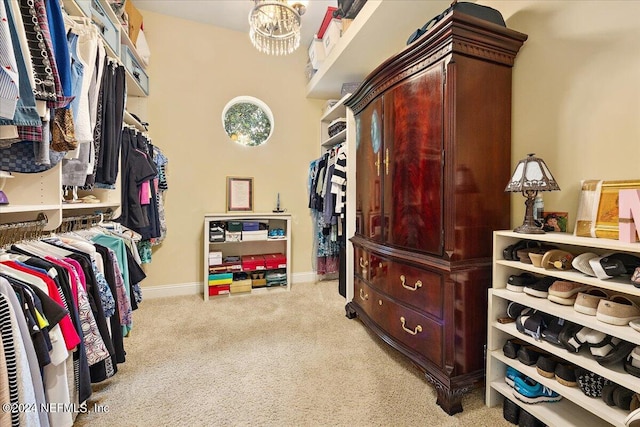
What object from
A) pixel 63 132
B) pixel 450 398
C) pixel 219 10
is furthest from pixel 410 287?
pixel 219 10

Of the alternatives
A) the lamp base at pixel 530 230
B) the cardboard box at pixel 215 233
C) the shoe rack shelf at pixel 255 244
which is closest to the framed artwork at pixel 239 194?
the shoe rack shelf at pixel 255 244

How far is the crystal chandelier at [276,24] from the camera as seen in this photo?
1.73 metres

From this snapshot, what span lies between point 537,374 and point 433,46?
1.62 metres

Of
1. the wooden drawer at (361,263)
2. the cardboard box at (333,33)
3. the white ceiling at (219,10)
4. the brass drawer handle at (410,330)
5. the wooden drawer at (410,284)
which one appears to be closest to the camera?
the wooden drawer at (410,284)

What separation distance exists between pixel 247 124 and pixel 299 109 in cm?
68

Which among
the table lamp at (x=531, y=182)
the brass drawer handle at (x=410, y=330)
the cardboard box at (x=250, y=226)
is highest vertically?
the table lamp at (x=531, y=182)

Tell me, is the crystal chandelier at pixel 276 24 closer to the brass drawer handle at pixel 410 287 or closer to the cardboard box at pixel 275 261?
the brass drawer handle at pixel 410 287

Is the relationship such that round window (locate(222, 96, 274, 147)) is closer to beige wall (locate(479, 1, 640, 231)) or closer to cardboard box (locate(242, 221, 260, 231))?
cardboard box (locate(242, 221, 260, 231))

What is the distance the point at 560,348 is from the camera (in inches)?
45.3

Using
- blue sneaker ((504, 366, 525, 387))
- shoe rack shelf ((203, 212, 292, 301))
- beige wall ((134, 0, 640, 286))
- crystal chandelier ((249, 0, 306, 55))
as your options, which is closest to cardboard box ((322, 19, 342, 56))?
beige wall ((134, 0, 640, 286))

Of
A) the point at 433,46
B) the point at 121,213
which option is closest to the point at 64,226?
the point at 121,213

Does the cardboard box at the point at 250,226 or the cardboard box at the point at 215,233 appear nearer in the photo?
the cardboard box at the point at 215,233

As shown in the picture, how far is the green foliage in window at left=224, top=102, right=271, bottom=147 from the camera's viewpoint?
11.0 ft

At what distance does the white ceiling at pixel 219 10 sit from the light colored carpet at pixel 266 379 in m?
3.02
